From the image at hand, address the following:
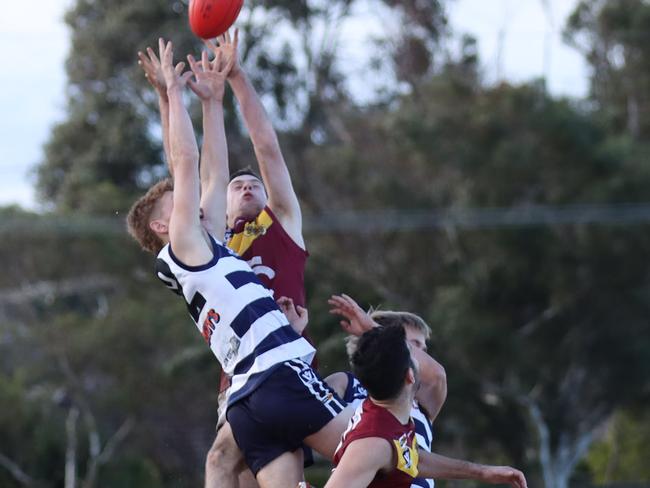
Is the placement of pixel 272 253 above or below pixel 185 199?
below

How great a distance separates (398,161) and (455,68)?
3.31 meters

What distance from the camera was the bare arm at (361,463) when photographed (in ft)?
16.1

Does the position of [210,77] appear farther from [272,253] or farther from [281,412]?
[281,412]

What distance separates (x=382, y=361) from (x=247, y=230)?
1.82 m

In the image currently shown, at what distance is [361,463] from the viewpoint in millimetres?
4938

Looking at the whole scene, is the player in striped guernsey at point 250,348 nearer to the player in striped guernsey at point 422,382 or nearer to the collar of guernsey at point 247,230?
the player in striped guernsey at point 422,382

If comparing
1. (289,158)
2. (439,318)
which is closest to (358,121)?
(289,158)

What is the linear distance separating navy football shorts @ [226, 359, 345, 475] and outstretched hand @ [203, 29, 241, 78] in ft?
5.49

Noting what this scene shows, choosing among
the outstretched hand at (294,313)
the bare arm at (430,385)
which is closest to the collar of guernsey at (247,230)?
the outstretched hand at (294,313)

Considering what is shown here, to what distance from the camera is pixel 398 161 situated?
1070 inches

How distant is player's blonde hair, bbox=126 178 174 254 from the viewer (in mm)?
5978

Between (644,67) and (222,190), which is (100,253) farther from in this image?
(222,190)

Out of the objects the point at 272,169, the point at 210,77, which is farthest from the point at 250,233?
the point at 210,77

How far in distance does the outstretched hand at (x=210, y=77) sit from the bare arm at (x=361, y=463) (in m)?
1.99
